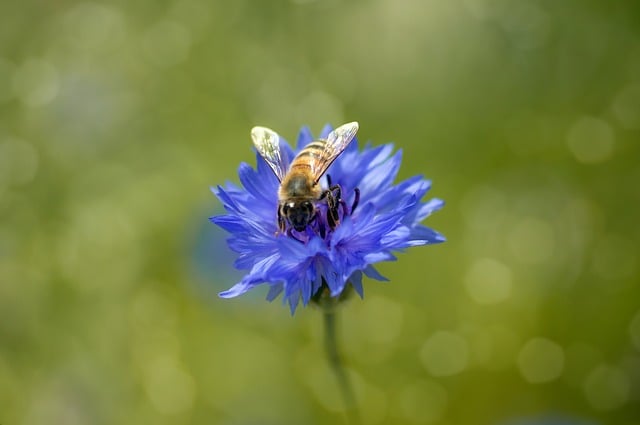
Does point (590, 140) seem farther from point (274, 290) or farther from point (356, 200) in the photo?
point (274, 290)

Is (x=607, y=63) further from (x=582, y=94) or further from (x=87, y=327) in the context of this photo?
(x=87, y=327)

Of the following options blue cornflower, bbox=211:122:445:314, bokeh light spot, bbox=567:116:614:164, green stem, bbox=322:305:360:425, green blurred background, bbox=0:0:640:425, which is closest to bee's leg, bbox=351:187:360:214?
blue cornflower, bbox=211:122:445:314

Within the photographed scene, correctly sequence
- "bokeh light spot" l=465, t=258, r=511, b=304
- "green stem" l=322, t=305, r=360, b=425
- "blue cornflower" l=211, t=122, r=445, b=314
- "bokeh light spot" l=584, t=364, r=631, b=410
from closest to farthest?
1. "blue cornflower" l=211, t=122, r=445, b=314
2. "green stem" l=322, t=305, r=360, b=425
3. "bokeh light spot" l=584, t=364, r=631, b=410
4. "bokeh light spot" l=465, t=258, r=511, b=304

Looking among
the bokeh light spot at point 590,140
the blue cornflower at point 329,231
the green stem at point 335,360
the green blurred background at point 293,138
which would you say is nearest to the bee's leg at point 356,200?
the blue cornflower at point 329,231

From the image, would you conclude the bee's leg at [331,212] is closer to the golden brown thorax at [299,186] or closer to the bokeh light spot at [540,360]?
the golden brown thorax at [299,186]

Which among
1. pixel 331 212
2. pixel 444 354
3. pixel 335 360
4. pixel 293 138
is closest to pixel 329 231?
pixel 331 212

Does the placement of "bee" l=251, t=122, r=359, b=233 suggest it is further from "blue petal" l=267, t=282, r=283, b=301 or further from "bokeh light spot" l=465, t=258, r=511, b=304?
"bokeh light spot" l=465, t=258, r=511, b=304

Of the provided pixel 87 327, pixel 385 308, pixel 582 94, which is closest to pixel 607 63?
pixel 582 94

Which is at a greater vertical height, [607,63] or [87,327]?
[607,63]
